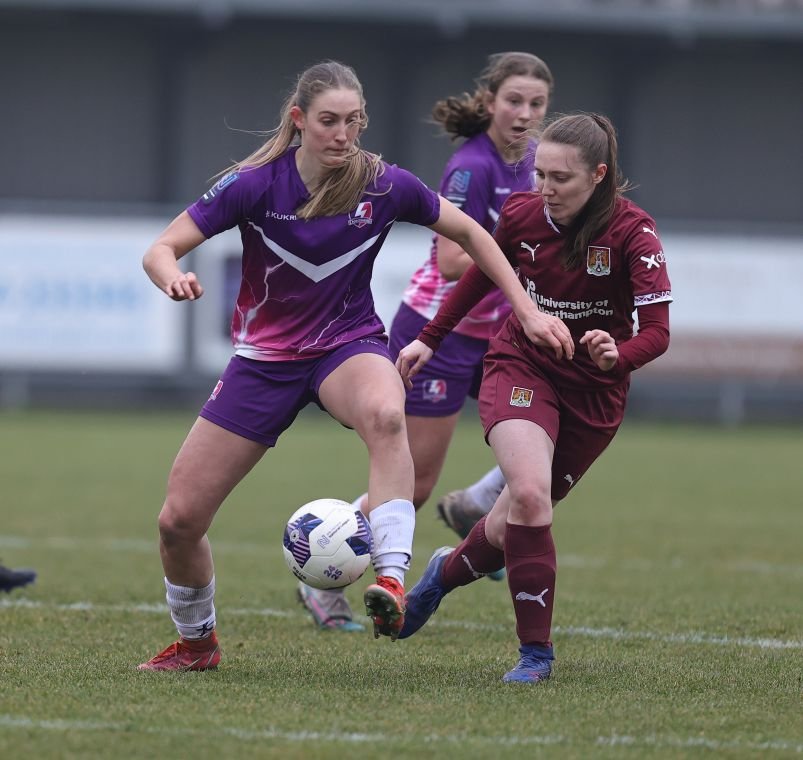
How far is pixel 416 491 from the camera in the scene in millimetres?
6613

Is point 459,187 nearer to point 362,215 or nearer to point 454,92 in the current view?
point 362,215

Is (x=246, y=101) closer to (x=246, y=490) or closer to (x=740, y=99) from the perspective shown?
(x=740, y=99)

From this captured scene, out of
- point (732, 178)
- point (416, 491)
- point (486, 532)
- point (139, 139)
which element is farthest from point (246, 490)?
point (732, 178)

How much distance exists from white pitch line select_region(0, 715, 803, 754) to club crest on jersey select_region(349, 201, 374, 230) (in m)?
1.78

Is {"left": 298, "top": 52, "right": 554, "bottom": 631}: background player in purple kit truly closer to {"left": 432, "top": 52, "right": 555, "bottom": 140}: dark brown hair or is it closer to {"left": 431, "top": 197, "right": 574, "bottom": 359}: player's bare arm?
{"left": 432, "top": 52, "right": 555, "bottom": 140}: dark brown hair

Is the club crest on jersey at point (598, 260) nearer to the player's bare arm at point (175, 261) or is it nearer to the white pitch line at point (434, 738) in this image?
the player's bare arm at point (175, 261)

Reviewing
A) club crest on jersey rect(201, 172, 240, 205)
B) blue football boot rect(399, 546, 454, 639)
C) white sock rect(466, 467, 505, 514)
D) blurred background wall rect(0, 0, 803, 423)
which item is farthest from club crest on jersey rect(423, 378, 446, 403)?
blurred background wall rect(0, 0, 803, 423)

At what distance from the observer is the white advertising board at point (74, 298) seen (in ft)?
56.2

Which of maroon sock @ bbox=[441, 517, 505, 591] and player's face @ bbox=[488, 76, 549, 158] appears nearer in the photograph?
maroon sock @ bbox=[441, 517, 505, 591]

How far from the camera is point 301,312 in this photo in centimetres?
521

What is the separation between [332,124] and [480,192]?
1.56 m

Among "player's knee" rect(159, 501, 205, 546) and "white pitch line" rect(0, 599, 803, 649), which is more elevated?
"player's knee" rect(159, 501, 205, 546)

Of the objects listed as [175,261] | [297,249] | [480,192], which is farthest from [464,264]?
[175,261]

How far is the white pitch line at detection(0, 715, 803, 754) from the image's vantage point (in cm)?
413
